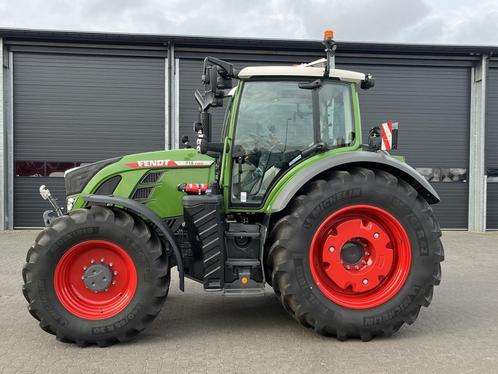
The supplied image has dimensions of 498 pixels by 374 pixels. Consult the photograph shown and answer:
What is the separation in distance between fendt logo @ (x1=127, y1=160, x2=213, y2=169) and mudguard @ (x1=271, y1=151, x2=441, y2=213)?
89 cm

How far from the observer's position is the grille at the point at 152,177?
448 cm

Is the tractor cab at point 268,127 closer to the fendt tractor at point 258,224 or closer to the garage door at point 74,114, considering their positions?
the fendt tractor at point 258,224

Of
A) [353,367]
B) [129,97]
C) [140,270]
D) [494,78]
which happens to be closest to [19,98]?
[129,97]

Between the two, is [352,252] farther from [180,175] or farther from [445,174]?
[445,174]

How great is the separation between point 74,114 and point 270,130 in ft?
31.1

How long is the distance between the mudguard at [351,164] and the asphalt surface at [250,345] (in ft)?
3.98

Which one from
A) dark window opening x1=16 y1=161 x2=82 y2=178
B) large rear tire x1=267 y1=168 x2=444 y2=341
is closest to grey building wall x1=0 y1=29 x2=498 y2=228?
dark window opening x1=16 y1=161 x2=82 y2=178

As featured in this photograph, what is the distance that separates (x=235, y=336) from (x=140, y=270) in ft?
3.46

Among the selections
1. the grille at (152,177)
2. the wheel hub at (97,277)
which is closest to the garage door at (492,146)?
the grille at (152,177)

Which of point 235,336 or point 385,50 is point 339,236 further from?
point 385,50

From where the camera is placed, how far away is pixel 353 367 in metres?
3.56

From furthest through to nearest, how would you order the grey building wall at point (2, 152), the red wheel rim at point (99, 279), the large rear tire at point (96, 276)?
1. the grey building wall at point (2, 152)
2. the red wheel rim at point (99, 279)
3. the large rear tire at point (96, 276)

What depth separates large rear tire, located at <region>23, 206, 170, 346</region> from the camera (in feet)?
12.7

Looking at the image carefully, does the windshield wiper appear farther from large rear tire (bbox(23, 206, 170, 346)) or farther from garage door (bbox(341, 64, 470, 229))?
garage door (bbox(341, 64, 470, 229))
